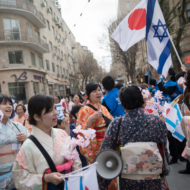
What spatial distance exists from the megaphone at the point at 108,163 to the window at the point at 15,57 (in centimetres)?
1938

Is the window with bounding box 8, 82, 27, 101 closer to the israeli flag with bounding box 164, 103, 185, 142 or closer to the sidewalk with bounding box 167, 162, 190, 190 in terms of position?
the sidewalk with bounding box 167, 162, 190, 190

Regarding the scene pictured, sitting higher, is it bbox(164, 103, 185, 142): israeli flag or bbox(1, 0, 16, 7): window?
bbox(1, 0, 16, 7): window

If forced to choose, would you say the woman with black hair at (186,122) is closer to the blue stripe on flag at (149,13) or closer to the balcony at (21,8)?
the blue stripe on flag at (149,13)

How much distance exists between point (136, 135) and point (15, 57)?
19.7 m

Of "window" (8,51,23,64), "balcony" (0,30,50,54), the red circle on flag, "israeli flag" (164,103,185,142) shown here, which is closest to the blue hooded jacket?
"israeli flag" (164,103,185,142)

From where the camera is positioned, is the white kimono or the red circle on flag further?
the red circle on flag

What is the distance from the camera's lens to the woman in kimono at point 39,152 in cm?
150

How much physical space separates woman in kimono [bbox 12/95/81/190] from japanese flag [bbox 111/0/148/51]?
2.91 meters

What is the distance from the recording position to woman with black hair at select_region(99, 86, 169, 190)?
1566 millimetres

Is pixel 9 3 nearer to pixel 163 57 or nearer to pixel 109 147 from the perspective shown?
pixel 163 57

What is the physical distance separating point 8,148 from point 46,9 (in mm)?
27873

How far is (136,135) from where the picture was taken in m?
1.59

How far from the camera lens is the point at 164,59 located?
11.4 ft

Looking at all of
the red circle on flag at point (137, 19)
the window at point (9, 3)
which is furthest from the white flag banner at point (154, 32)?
the window at point (9, 3)
